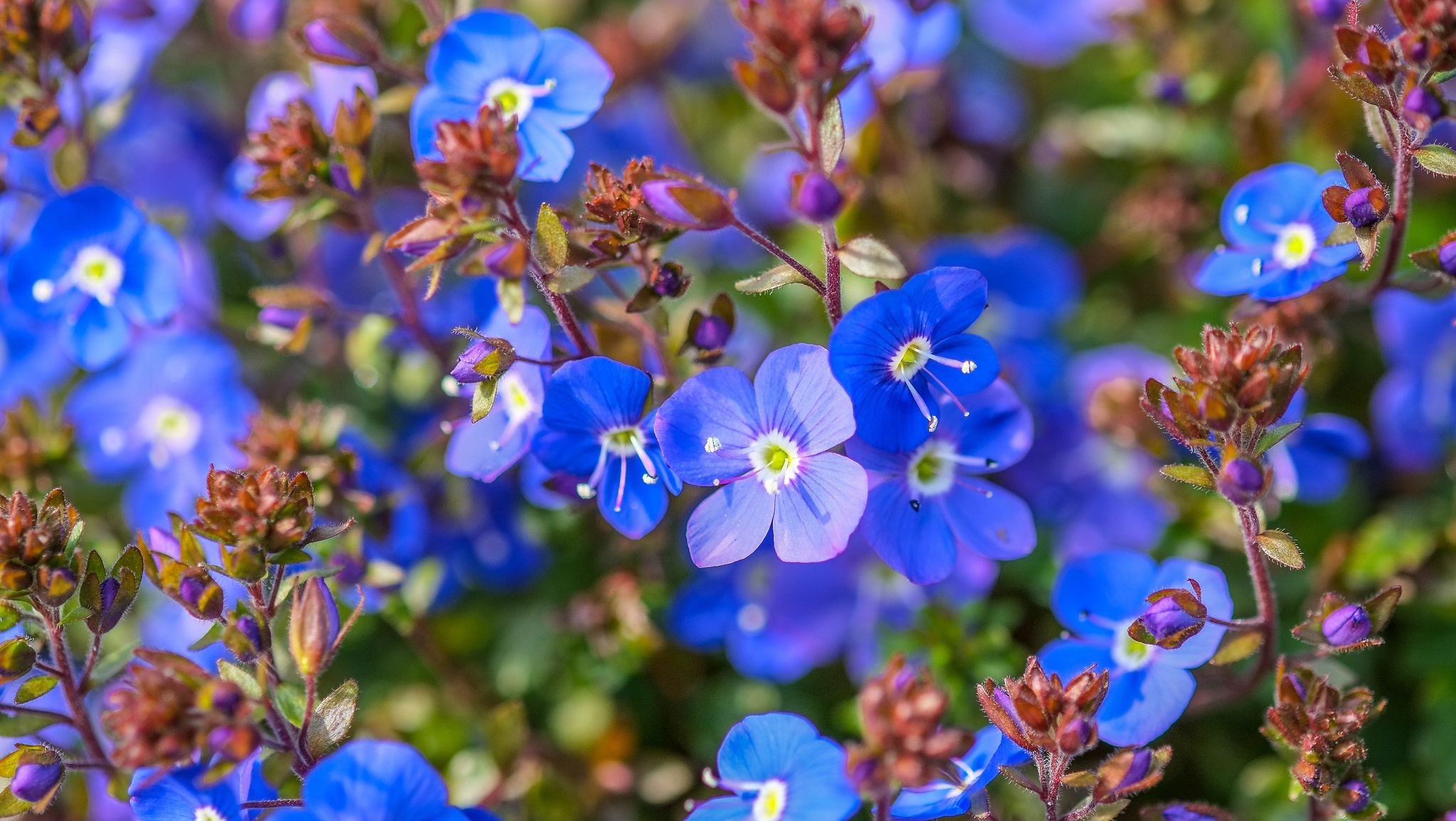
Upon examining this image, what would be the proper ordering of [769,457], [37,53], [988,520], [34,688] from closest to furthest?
[34,688] → [769,457] → [988,520] → [37,53]

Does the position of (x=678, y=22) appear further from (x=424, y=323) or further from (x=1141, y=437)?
(x=1141, y=437)

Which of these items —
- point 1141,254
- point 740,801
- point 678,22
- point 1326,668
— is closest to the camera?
point 740,801

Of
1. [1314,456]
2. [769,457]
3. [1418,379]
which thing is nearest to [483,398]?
[769,457]

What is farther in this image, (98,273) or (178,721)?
(98,273)

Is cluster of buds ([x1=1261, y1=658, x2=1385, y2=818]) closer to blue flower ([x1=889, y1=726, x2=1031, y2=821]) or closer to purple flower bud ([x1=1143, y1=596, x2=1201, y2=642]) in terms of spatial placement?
purple flower bud ([x1=1143, y1=596, x2=1201, y2=642])

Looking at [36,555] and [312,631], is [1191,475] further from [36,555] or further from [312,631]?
[36,555]

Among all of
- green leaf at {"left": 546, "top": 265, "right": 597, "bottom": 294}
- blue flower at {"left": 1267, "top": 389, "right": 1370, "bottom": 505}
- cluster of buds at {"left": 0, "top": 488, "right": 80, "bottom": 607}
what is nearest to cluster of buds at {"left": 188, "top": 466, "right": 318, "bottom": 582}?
cluster of buds at {"left": 0, "top": 488, "right": 80, "bottom": 607}

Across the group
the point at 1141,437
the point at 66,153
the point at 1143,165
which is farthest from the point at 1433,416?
the point at 66,153
